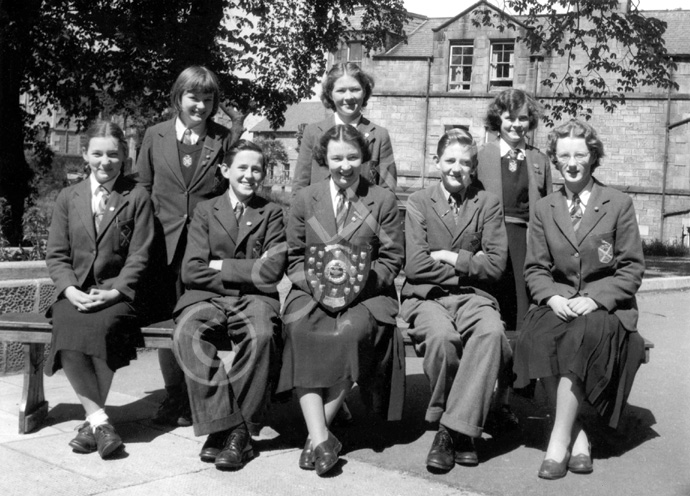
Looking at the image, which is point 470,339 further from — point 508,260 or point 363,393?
point 508,260

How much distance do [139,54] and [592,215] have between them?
9.69m

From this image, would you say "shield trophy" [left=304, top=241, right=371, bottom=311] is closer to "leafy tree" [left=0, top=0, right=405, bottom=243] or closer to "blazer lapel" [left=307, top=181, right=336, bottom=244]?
"blazer lapel" [left=307, top=181, right=336, bottom=244]

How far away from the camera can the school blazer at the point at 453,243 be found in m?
4.84

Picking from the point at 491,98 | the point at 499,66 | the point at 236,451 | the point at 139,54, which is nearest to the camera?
the point at 236,451

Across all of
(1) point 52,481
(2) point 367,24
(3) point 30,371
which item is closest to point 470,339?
(1) point 52,481

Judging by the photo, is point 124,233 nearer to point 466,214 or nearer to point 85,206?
point 85,206

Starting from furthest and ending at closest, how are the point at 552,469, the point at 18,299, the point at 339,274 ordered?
the point at 18,299 → the point at 339,274 → the point at 552,469

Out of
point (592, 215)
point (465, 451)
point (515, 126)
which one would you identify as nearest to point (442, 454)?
point (465, 451)

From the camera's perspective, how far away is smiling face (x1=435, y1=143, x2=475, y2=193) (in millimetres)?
4922

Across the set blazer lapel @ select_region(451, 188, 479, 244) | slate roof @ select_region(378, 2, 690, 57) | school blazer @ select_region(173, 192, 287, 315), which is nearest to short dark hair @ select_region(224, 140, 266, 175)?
school blazer @ select_region(173, 192, 287, 315)

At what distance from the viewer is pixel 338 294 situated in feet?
15.0

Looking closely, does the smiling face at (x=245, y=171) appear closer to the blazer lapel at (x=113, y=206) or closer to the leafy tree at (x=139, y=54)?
the blazer lapel at (x=113, y=206)

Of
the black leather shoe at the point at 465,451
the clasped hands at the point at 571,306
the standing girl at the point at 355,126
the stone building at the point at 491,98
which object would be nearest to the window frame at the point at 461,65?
the stone building at the point at 491,98

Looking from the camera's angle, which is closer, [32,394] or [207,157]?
[32,394]
